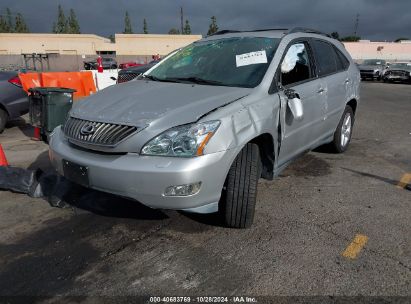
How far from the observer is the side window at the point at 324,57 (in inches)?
182

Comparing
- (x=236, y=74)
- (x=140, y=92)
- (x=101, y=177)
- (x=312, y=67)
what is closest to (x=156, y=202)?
(x=101, y=177)

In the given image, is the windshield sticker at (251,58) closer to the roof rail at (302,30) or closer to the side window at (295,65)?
the side window at (295,65)

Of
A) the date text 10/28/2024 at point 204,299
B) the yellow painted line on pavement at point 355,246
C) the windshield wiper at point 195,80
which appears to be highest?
the windshield wiper at point 195,80

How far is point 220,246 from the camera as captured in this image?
3139 millimetres

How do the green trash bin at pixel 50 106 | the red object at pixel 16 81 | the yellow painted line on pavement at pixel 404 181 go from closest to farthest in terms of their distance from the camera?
the yellow painted line on pavement at pixel 404 181 < the green trash bin at pixel 50 106 < the red object at pixel 16 81

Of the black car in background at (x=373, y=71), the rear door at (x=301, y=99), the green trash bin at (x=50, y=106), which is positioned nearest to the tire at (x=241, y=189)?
the rear door at (x=301, y=99)

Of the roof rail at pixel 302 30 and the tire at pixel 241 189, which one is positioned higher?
the roof rail at pixel 302 30

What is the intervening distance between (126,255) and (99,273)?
292 millimetres

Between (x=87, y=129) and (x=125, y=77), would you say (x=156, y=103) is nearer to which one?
(x=87, y=129)

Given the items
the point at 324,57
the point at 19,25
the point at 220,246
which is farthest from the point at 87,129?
the point at 19,25

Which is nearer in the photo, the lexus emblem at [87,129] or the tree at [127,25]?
the lexus emblem at [87,129]

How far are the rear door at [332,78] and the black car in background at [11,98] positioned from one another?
19.7ft

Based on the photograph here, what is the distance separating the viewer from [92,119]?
3104 millimetres

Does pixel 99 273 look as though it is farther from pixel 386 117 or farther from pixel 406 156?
pixel 386 117
